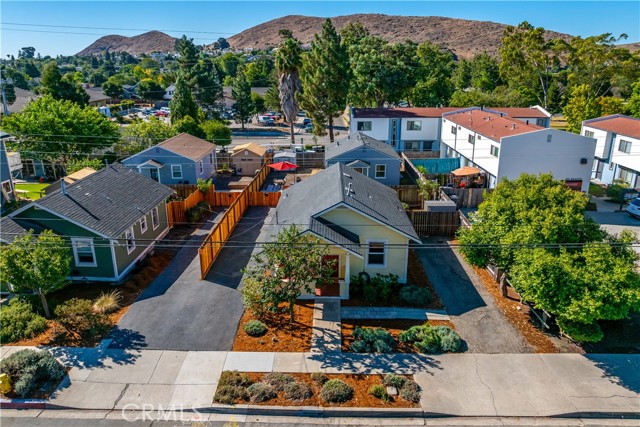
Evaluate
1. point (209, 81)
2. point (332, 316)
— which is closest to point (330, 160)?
point (332, 316)

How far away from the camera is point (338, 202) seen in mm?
19781

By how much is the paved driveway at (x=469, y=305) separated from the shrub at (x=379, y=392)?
169 inches

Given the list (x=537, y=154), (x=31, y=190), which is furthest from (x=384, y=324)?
(x=31, y=190)

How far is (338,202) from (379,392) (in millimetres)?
8595

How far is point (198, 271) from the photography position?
22.3m

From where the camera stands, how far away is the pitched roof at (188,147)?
3631 cm

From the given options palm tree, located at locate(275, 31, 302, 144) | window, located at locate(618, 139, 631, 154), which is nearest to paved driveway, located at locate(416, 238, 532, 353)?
window, located at locate(618, 139, 631, 154)

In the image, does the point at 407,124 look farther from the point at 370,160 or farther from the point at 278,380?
the point at 278,380

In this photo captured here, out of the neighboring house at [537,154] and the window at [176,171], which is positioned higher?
the neighboring house at [537,154]

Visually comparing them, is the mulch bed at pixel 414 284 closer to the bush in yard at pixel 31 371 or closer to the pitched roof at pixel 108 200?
the bush in yard at pixel 31 371

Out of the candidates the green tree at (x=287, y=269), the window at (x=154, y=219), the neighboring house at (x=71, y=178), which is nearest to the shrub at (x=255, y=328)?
the green tree at (x=287, y=269)

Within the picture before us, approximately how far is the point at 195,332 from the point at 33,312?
22.6 ft

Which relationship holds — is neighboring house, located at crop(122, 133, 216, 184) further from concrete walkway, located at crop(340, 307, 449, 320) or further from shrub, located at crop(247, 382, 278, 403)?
shrub, located at crop(247, 382, 278, 403)

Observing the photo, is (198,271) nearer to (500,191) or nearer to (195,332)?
(195,332)
